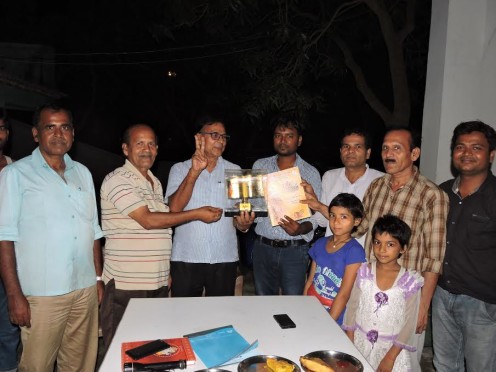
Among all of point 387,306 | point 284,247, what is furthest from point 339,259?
point 284,247

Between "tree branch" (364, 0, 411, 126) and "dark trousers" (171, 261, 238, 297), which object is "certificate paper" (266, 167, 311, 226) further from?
"tree branch" (364, 0, 411, 126)

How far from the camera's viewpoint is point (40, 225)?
3.10 meters

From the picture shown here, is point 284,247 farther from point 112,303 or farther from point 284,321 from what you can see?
point 112,303

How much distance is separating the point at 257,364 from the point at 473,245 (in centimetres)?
213

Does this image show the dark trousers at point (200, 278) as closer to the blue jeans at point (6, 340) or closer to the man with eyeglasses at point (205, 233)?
the man with eyeglasses at point (205, 233)

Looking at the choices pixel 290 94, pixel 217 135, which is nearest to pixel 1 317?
pixel 217 135

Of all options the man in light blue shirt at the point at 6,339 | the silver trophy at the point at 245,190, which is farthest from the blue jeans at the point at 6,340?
the silver trophy at the point at 245,190

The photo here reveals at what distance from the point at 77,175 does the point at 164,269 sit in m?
1.08

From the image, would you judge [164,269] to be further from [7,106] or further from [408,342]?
[7,106]

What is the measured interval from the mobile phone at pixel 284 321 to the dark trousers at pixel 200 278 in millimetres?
1305

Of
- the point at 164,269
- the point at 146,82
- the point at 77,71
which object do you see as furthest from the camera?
the point at 146,82

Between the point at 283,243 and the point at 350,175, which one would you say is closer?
the point at 350,175

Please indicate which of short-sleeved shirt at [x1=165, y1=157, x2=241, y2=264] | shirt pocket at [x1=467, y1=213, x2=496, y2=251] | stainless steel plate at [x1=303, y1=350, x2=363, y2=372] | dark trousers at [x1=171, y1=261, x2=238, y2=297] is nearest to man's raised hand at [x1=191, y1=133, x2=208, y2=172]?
short-sleeved shirt at [x1=165, y1=157, x2=241, y2=264]

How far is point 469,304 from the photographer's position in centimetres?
339
